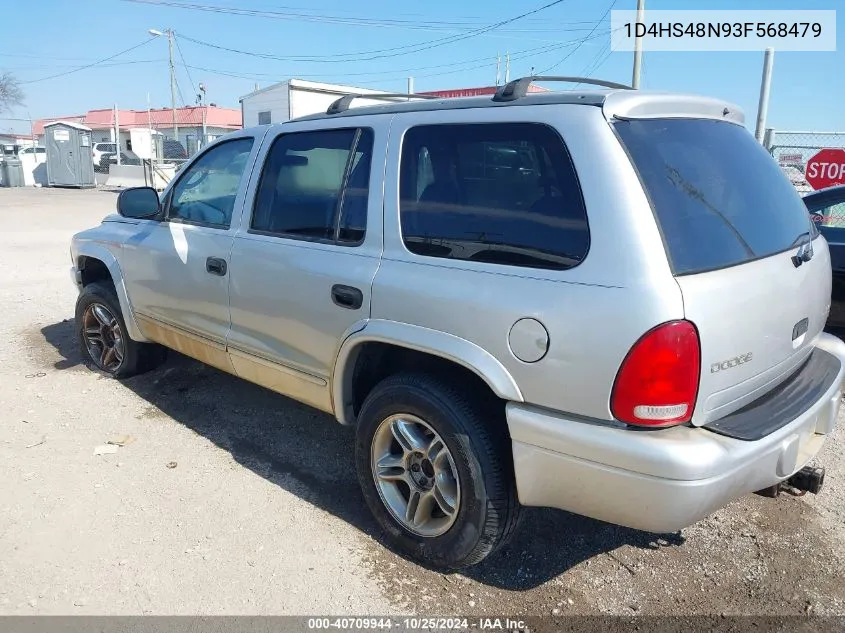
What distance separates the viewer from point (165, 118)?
58.6m

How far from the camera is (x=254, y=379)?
3.73 m

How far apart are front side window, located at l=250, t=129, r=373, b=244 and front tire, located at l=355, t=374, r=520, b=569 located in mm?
806

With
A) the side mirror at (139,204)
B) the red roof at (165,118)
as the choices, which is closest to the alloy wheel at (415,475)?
the side mirror at (139,204)

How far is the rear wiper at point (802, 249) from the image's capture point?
2684 millimetres

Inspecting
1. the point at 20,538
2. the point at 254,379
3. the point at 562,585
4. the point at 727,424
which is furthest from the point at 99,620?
the point at 727,424

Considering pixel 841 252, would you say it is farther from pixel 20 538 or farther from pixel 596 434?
pixel 20 538

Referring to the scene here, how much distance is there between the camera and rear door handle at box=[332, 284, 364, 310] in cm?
293

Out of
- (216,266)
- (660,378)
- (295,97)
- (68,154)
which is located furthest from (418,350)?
(68,154)

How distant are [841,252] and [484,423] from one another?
413 centimetres

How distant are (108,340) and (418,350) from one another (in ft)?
11.2

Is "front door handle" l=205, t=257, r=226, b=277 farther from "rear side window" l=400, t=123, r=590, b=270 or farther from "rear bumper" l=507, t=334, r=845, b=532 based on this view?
"rear bumper" l=507, t=334, r=845, b=532

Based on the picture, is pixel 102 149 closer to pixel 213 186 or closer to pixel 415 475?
pixel 213 186

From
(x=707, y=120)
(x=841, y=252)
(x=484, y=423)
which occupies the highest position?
(x=707, y=120)

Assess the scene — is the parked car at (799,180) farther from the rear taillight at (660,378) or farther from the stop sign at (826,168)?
the rear taillight at (660,378)
